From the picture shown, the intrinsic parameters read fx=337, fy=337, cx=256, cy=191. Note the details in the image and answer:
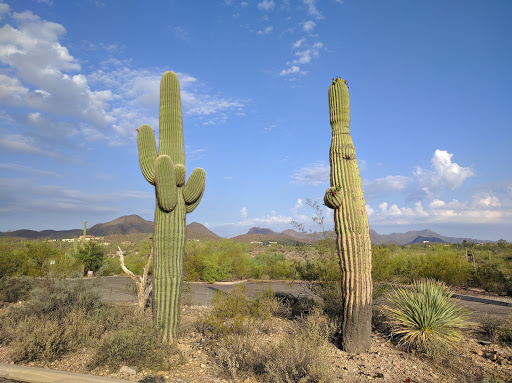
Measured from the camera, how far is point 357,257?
6.88m

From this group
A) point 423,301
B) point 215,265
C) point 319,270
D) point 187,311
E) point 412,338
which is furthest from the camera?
point 215,265

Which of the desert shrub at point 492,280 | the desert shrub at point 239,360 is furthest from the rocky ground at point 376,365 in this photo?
the desert shrub at point 492,280

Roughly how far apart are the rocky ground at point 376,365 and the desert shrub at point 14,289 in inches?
200

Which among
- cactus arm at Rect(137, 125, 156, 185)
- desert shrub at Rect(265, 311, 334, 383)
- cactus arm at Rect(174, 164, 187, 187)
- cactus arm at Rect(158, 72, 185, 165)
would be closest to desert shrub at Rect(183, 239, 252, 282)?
cactus arm at Rect(137, 125, 156, 185)

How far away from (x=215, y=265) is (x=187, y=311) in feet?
35.5

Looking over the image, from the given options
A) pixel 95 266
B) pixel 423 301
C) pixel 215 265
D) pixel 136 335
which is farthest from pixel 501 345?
pixel 95 266

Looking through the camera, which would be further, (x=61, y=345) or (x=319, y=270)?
(x=319, y=270)

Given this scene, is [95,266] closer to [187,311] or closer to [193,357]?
[187,311]

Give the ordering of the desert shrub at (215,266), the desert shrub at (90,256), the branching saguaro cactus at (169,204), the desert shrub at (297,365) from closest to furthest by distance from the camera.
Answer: the desert shrub at (297,365) → the branching saguaro cactus at (169,204) → the desert shrub at (215,266) → the desert shrub at (90,256)

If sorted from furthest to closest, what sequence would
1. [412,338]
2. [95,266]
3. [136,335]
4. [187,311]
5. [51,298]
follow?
[95,266]
[187,311]
[51,298]
[412,338]
[136,335]

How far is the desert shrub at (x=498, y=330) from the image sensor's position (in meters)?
7.07

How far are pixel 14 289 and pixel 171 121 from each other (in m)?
8.59

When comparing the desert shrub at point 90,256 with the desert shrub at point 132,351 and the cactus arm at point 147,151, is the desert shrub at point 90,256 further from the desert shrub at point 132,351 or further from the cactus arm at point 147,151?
the desert shrub at point 132,351

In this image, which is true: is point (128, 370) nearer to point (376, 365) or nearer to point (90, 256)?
point (376, 365)
